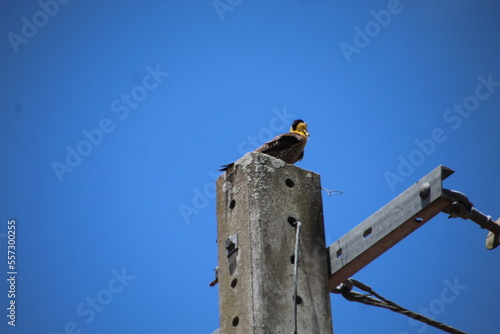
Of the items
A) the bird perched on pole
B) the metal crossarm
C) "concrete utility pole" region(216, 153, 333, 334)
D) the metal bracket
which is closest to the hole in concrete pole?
"concrete utility pole" region(216, 153, 333, 334)

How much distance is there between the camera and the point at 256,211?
4.45 metres

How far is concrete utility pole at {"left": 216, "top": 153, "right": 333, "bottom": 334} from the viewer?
421 cm

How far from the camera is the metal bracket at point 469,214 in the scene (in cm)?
423

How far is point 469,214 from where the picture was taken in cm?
432

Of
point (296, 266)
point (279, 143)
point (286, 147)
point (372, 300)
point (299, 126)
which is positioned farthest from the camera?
point (299, 126)

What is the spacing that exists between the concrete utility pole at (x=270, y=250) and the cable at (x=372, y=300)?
440 mm

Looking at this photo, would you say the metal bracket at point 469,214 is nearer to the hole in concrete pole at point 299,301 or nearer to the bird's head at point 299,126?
the hole in concrete pole at point 299,301

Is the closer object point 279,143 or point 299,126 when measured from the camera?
point 279,143

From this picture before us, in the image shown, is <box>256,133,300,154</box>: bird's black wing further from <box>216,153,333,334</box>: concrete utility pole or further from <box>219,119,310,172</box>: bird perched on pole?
<box>216,153,333,334</box>: concrete utility pole

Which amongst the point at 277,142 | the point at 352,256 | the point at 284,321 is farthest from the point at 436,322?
the point at 277,142

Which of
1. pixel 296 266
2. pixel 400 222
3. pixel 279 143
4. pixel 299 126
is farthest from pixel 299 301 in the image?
pixel 299 126

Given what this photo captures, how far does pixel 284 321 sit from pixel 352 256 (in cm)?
59

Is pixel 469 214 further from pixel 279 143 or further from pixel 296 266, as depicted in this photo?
pixel 279 143

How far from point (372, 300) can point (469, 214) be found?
919mm
